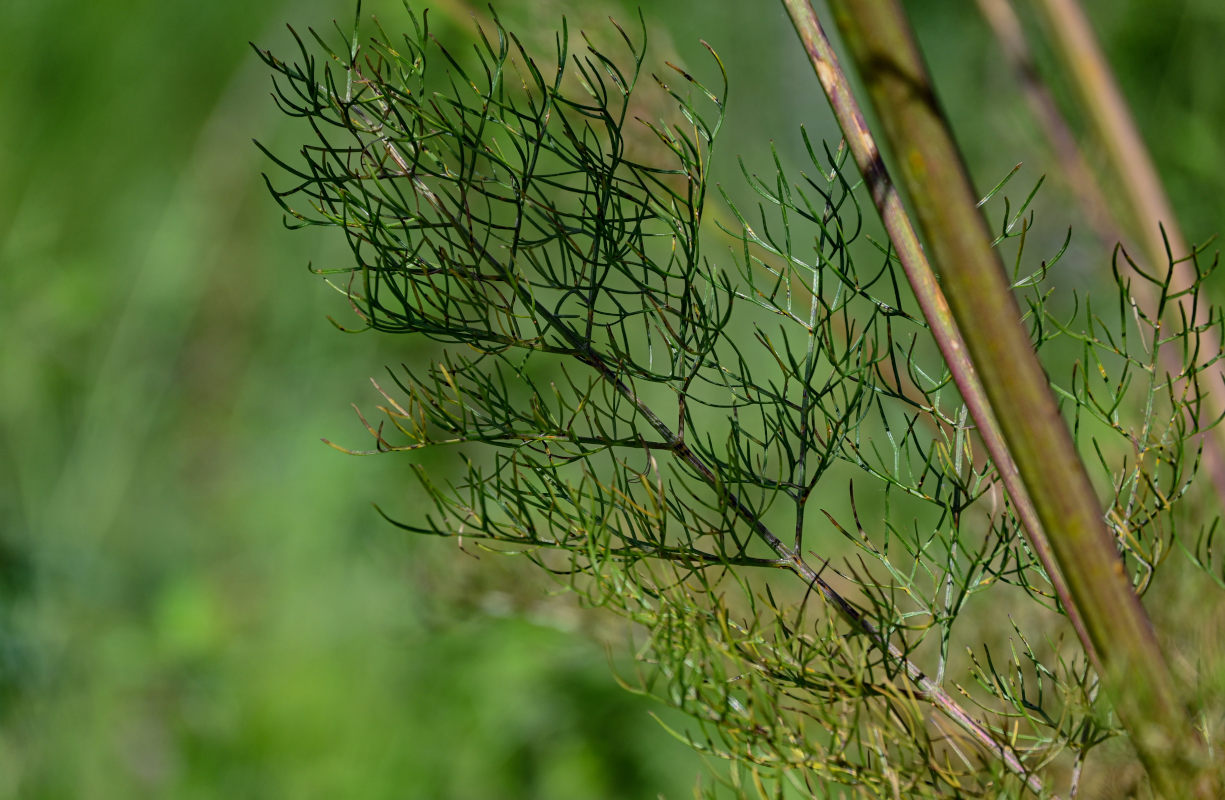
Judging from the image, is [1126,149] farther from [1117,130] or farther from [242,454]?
[242,454]

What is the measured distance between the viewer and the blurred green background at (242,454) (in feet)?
3.03

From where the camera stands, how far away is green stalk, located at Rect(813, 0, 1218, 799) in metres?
0.18

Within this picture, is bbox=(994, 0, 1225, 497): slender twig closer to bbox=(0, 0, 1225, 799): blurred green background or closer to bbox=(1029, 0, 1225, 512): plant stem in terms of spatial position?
bbox=(1029, 0, 1225, 512): plant stem

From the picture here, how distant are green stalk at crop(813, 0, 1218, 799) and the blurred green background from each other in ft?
1.11

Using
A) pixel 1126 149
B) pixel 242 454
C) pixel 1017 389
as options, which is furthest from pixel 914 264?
pixel 242 454

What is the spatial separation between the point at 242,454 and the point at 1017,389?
6.31 feet

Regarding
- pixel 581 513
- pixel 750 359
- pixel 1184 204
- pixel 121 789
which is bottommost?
pixel 121 789

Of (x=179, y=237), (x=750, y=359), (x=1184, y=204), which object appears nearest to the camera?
(x=1184, y=204)

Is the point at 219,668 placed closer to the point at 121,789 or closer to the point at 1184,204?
the point at 121,789

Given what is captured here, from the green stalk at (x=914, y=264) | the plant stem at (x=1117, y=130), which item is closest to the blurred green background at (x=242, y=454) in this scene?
the plant stem at (x=1117, y=130)

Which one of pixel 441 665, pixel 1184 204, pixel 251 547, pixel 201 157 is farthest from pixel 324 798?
pixel 201 157

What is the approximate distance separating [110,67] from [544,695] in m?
1.53

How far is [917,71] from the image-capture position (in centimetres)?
18

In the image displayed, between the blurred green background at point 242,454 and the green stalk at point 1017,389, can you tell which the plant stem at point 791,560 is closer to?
the green stalk at point 1017,389
